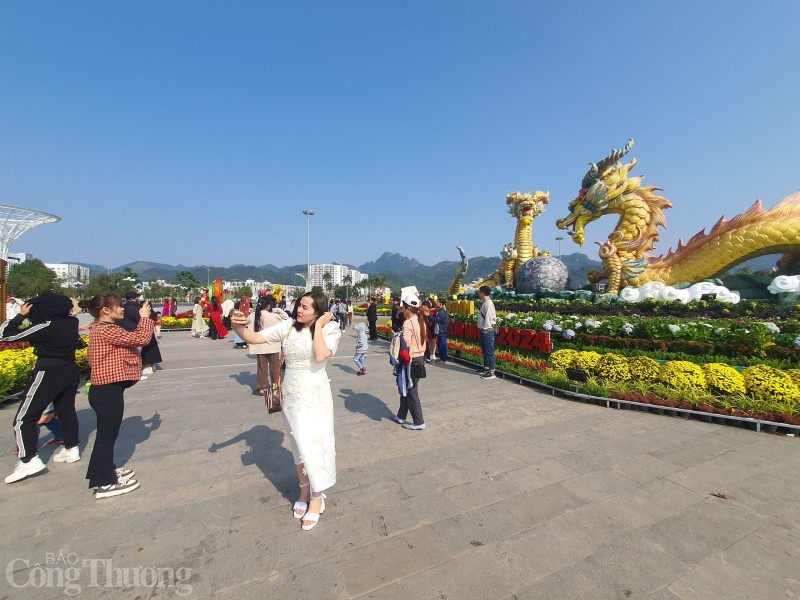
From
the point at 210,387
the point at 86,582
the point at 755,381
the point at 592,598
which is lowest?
the point at 210,387

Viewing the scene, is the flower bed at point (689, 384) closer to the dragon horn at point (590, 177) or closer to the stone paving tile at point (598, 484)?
the stone paving tile at point (598, 484)

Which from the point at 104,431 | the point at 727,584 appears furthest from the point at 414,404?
the point at 104,431

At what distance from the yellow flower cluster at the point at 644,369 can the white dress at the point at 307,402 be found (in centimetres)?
519

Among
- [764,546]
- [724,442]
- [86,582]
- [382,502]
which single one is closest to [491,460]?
[382,502]

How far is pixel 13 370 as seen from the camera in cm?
527

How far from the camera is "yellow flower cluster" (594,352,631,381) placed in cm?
561

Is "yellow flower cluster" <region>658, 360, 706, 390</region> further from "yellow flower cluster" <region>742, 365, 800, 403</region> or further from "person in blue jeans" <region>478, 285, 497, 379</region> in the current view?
Result: "person in blue jeans" <region>478, 285, 497, 379</region>

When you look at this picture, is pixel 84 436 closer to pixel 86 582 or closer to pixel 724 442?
pixel 86 582

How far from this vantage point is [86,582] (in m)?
2.02

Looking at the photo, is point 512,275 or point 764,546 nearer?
point 764,546

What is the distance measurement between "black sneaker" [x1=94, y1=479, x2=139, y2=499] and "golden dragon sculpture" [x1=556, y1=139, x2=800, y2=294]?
1605 centimetres

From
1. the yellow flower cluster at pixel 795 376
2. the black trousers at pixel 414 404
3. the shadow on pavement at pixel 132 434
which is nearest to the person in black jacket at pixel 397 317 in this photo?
the black trousers at pixel 414 404

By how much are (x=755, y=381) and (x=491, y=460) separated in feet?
13.5

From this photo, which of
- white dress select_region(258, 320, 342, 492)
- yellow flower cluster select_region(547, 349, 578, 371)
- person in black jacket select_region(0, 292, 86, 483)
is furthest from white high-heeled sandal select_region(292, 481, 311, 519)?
yellow flower cluster select_region(547, 349, 578, 371)
